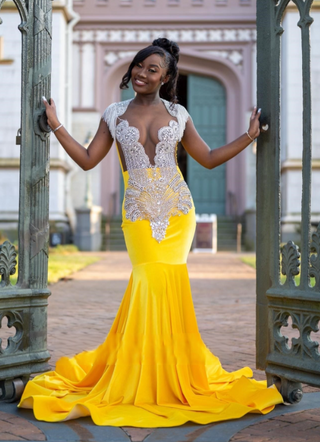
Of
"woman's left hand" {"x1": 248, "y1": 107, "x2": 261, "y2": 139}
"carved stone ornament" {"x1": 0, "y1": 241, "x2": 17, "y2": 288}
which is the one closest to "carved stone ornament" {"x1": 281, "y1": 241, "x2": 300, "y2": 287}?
"woman's left hand" {"x1": 248, "y1": 107, "x2": 261, "y2": 139}

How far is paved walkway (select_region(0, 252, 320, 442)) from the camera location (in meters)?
2.83

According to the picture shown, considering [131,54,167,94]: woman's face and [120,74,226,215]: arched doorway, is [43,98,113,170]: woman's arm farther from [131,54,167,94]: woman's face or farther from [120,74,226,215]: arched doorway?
[120,74,226,215]: arched doorway

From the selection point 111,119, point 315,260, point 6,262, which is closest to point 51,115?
point 111,119

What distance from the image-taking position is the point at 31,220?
372cm

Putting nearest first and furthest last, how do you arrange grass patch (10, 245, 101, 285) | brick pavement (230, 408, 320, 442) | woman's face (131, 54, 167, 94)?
brick pavement (230, 408, 320, 442) < woman's face (131, 54, 167, 94) < grass patch (10, 245, 101, 285)

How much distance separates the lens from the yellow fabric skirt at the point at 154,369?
3.18 m

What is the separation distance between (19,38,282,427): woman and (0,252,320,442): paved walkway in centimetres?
23

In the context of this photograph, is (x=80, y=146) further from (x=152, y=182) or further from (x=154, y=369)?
(x=154, y=369)

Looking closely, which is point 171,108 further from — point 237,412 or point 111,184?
point 111,184

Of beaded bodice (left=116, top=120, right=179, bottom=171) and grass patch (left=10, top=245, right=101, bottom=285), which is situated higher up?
beaded bodice (left=116, top=120, right=179, bottom=171)

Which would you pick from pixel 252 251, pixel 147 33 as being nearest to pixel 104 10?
pixel 147 33

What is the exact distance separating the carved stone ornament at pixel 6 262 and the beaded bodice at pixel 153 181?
0.69 metres

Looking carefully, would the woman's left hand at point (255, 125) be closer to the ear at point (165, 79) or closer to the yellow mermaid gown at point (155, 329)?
the yellow mermaid gown at point (155, 329)

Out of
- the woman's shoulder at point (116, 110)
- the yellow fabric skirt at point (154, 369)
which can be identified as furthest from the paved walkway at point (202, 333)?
the woman's shoulder at point (116, 110)
